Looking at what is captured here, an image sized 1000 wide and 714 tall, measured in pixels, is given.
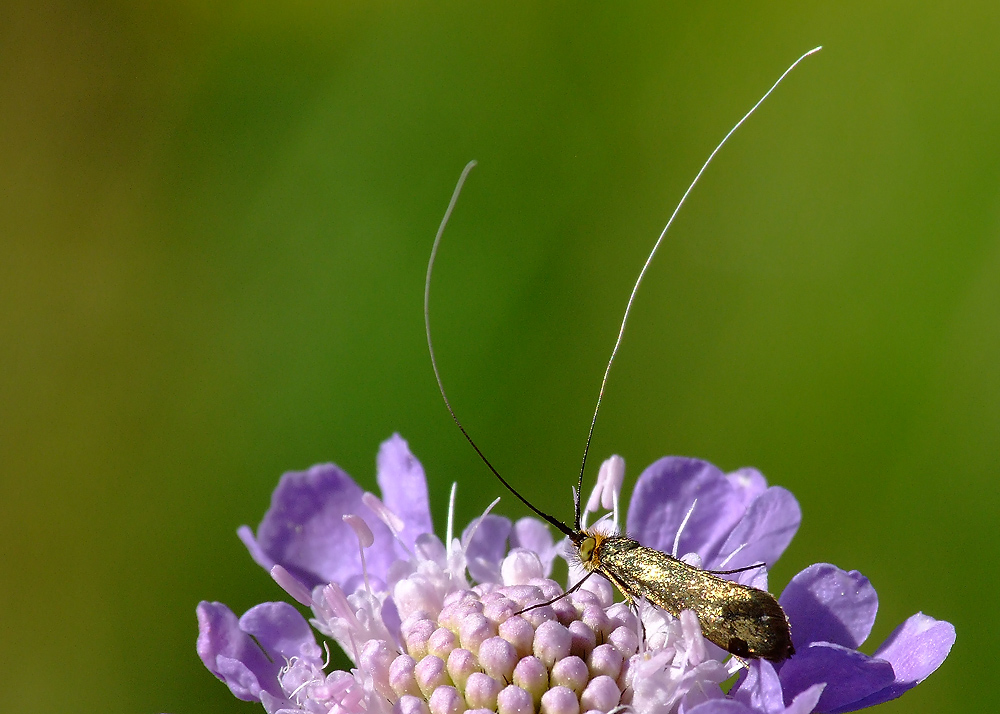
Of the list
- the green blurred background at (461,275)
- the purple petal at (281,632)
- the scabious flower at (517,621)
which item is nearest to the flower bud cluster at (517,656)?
the scabious flower at (517,621)

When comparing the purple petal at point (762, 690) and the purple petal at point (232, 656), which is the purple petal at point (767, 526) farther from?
the purple petal at point (232, 656)

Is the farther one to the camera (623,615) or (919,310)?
(919,310)

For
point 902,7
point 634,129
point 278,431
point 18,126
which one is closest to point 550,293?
point 634,129

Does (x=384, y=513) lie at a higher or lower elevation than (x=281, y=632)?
higher

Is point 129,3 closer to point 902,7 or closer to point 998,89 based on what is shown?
point 902,7

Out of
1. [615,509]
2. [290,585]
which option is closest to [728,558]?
[615,509]

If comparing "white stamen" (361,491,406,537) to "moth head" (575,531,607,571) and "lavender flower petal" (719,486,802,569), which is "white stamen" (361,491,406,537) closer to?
"moth head" (575,531,607,571)

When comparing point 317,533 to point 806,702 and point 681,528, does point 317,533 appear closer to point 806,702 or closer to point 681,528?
point 681,528
